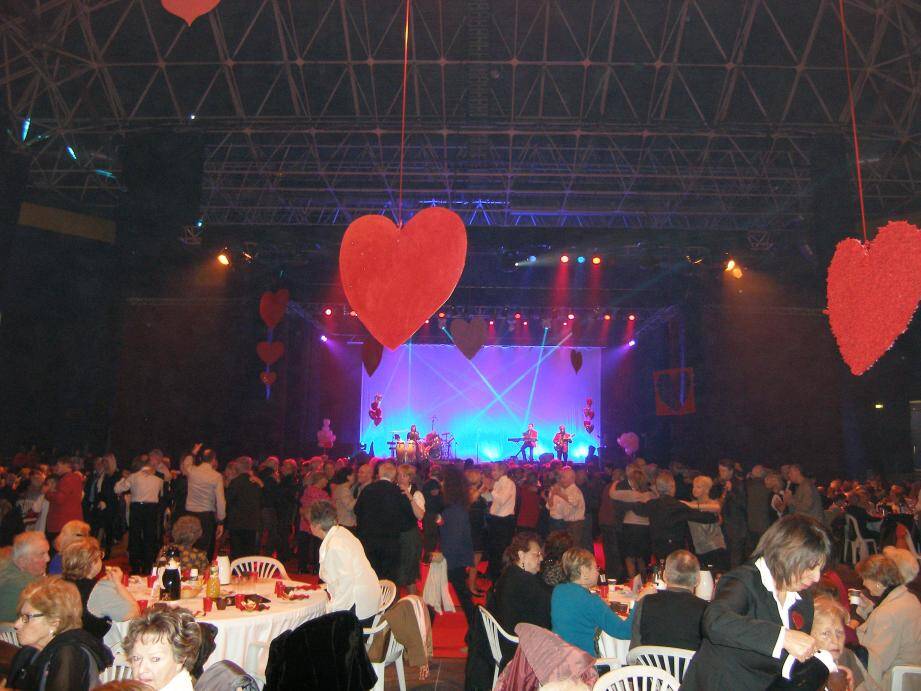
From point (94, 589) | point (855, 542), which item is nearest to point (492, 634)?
point (94, 589)

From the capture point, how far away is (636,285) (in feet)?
45.9

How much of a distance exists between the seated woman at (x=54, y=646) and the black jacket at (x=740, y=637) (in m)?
1.93

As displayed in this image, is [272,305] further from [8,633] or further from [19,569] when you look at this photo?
[8,633]

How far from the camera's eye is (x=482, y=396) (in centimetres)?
1994

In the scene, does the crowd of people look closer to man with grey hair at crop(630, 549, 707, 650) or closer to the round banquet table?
man with grey hair at crop(630, 549, 707, 650)

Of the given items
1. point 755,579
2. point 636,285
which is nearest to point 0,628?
point 755,579

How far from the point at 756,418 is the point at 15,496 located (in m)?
11.7

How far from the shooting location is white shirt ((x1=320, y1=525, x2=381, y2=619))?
385 centimetres

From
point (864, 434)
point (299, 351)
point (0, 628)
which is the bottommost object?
point (0, 628)

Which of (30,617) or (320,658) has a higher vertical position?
(30,617)

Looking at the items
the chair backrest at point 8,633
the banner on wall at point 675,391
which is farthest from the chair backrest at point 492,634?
the banner on wall at point 675,391

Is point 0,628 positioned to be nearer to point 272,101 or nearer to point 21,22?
point 21,22

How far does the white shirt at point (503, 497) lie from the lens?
23.5ft

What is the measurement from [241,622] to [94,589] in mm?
740
